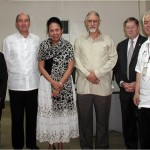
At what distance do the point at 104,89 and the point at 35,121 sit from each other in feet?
3.14

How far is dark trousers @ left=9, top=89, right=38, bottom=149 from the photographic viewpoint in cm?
294

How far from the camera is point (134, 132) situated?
9.91 feet

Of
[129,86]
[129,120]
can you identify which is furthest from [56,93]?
[129,120]

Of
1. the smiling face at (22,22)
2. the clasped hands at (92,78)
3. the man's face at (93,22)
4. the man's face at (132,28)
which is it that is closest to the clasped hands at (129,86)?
the clasped hands at (92,78)

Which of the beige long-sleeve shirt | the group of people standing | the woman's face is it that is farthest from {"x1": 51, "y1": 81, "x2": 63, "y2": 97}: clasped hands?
the woman's face

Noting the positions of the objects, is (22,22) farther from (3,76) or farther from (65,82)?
(65,82)

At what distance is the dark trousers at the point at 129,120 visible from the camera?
294 centimetres

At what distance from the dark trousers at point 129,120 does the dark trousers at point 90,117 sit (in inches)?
7.8

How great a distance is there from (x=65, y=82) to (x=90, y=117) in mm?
584

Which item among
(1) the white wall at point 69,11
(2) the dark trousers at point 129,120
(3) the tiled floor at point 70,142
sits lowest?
(3) the tiled floor at point 70,142

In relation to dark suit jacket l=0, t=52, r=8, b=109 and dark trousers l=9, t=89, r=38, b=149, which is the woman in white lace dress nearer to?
dark trousers l=9, t=89, r=38, b=149

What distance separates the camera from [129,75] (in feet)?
9.55

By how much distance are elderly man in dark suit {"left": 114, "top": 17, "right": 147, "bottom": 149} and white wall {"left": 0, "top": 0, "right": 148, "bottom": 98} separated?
2656 millimetres

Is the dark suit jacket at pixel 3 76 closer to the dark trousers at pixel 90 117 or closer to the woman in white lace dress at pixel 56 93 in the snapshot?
the woman in white lace dress at pixel 56 93
